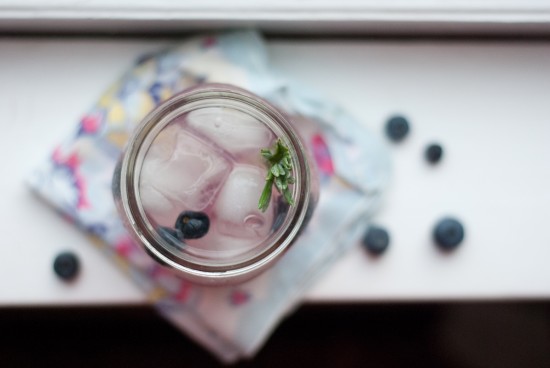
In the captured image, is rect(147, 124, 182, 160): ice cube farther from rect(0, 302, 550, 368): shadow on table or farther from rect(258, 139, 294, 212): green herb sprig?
rect(0, 302, 550, 368): shadow on table

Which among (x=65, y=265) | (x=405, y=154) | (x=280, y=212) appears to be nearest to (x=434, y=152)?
(x=405, y=154)

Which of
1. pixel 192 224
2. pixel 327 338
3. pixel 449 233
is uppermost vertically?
pixel 192 224

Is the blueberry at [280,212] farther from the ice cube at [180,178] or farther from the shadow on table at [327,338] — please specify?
the shadow on table at [327,338]

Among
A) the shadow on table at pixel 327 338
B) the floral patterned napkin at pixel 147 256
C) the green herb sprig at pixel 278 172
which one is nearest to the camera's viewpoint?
the green herb sprig at pixel 278 172

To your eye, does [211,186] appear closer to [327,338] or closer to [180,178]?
[180,178]

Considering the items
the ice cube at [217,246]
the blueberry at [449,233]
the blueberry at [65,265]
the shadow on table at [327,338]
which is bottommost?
the shadow on table at [327,338]

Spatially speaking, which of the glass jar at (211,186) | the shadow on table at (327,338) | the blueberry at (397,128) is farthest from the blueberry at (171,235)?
the shadow on table at (327,338)

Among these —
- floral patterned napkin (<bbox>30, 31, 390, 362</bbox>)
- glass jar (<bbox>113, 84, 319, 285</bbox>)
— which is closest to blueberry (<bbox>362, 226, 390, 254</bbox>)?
floral patterned napkin (<bbox>30, 31, 390, 362</bbox>)
